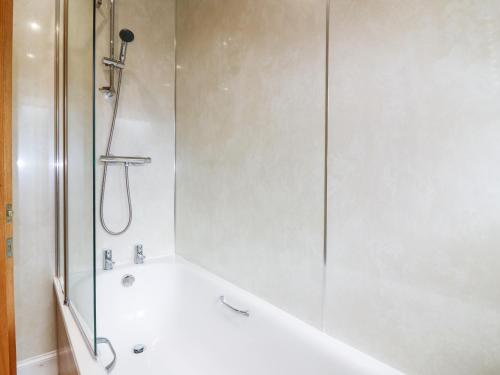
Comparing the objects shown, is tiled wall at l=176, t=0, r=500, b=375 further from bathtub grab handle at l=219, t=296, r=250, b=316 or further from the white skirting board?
the white skirting board

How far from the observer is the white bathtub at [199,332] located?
983 mm

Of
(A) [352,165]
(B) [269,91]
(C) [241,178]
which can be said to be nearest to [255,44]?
(B) [269,91]

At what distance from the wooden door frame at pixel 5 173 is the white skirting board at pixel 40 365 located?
A: 56 centimetres

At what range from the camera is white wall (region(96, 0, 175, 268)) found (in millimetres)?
1725

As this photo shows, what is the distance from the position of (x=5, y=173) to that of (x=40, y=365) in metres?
1.27

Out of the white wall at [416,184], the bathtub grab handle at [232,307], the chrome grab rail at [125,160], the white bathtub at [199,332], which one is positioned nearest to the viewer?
the white wall at [416,184]

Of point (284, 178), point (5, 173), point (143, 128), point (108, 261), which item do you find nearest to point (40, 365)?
point (108, 261)

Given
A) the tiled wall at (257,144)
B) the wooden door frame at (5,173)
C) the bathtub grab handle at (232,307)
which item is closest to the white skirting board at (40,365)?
the wooden door frame at (5,173)

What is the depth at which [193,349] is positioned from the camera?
1.46m

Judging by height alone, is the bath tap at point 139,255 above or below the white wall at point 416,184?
below

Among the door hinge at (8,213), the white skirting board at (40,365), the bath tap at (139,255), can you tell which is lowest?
the white skirting board at (40,365)

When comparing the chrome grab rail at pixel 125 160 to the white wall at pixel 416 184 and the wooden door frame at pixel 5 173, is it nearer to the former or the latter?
the wooden door frame at pixel 5 173

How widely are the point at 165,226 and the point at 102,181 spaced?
1.81ft

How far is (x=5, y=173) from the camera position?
1.07m
